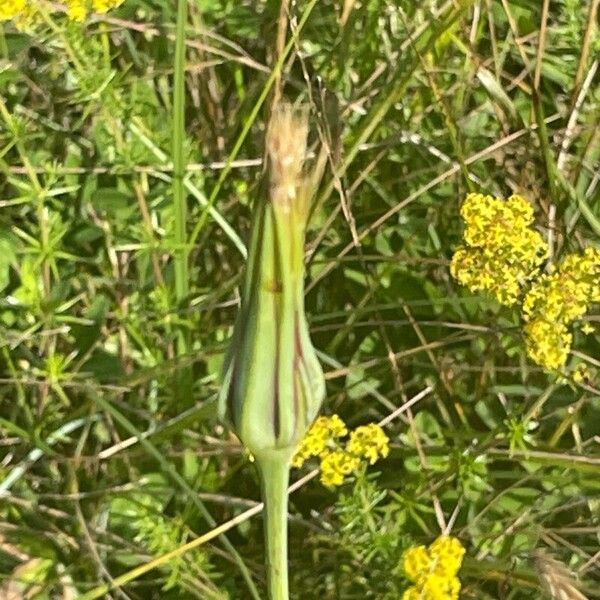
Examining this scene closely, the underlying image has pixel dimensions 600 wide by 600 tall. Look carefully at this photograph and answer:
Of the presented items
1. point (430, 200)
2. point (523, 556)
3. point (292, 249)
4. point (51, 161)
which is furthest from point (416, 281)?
point (292, 249)

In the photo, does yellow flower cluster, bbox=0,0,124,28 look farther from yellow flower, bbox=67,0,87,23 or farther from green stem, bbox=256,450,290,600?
green stem, bbox=256,450,290,600

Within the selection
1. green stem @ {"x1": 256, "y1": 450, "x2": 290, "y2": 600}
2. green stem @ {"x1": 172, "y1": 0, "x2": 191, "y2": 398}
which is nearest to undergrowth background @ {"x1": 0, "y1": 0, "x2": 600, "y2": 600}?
green stem @ {"x1": 172, "y1": 0, "x2": 191, "y2": 398}

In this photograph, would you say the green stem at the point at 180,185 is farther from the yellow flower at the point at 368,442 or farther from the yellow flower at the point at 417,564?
the yellow flower at the point at 417,564

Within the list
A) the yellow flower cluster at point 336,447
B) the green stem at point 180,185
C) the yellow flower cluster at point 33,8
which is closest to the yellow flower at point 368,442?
the yellow flower cluster at point 336,447

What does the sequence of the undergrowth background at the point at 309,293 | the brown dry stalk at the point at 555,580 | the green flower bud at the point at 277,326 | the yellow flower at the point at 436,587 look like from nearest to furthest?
1. the green flower bud at the point at 277,326
2. the brown dry stalk at the point at 555,580
3. the yellow flower at the point at 436,587
4. the undergrowth background at the point at 309,293

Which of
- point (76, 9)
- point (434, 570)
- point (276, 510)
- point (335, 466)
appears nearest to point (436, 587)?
point (434, 570)

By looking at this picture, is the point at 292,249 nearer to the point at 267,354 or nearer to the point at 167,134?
the point at 267,354
